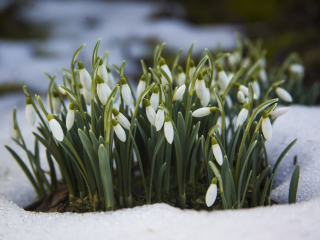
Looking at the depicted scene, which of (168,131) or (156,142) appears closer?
(168,131)

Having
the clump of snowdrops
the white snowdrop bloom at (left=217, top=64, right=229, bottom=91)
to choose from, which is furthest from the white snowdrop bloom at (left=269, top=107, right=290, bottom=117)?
the white snowdrop bloom at (left=217, top=64, right=229, bottom=91)

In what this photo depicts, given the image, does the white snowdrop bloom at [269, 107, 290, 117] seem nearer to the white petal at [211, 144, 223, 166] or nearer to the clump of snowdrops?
the clump of snowdrops

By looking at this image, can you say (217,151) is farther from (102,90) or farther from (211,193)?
(102,90)

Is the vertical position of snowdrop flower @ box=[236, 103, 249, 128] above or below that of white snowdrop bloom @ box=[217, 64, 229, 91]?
below

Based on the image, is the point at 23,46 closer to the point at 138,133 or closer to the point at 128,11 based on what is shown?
the point at 128,11

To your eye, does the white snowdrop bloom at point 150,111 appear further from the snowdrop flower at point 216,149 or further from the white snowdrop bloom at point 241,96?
the white snowdrop bloom at point 241,96

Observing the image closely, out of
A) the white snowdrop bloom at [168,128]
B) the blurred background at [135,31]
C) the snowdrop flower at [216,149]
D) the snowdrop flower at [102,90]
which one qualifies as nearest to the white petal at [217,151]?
the snowdrop flower at [216,149]

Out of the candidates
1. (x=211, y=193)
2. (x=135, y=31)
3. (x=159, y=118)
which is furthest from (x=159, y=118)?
(x=135, y=31)

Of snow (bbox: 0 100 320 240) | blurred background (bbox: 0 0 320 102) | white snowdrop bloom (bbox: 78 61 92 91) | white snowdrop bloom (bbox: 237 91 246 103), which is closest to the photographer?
snow (bbox: 0 100 320 240)

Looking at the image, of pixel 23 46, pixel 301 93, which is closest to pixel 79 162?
pixel 301 93
